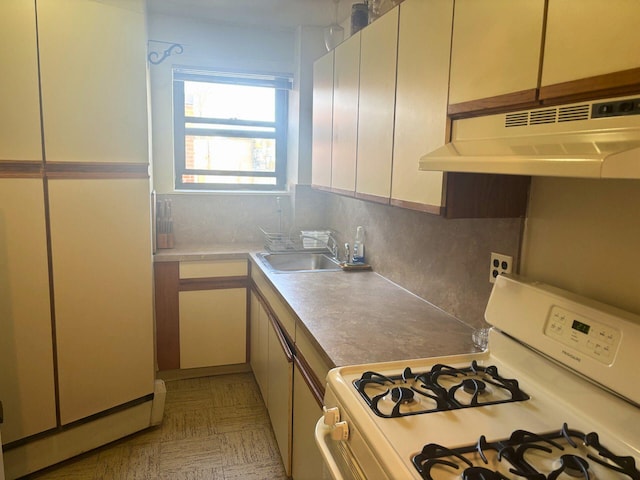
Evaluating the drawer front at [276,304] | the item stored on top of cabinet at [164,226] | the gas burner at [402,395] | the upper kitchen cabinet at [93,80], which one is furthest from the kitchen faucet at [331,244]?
the gas burner at [402,395]

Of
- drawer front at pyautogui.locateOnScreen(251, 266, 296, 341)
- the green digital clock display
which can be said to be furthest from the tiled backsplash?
drawer front at pyautogui.locateOnScreen(251, 266, 296, 341)

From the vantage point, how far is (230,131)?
3457mm

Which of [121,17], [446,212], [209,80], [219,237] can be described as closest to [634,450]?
[446,212]

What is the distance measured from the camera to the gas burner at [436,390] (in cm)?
113

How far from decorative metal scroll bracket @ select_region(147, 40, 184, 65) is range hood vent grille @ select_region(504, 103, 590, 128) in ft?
8.32

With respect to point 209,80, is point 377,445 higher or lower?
lower

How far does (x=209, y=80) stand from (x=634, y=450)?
3130 mm

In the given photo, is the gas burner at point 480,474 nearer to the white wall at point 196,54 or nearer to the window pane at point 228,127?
the white wall at point 196,54

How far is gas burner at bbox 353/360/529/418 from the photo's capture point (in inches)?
44.6

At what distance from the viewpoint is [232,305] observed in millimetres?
3078

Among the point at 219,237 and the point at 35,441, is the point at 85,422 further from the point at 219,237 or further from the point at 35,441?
the point at 219,237

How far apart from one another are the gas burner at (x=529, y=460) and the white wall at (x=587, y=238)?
0.35 meters

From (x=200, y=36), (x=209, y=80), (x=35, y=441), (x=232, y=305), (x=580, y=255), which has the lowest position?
(x=35, y=441)

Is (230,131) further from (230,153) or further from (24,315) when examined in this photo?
(24,315)
